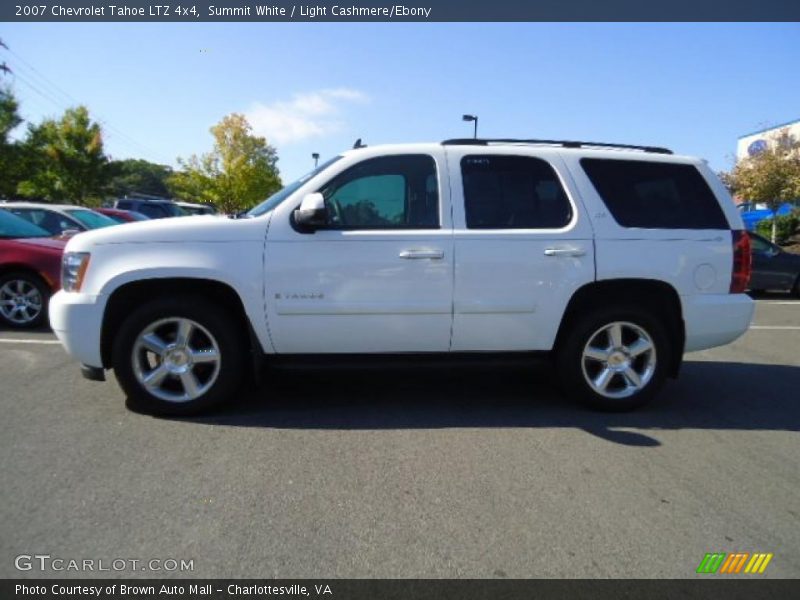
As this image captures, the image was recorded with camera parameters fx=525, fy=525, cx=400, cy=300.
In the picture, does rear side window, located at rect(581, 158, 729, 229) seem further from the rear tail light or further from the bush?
the bush

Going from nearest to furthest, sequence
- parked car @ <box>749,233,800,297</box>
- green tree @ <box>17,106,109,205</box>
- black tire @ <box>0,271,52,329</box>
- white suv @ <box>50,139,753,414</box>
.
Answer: white suv @ <box>50,139,753,414</box> → black tire @ <box>0,271,52,329</box> → parked car @ <box>749,233,800,297</box> → green tree @ <box>17,106,109,205</box>

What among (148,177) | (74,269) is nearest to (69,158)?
(74,269)

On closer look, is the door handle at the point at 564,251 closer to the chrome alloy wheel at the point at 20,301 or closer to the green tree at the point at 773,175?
the chrome alloy wheel at the point at 20,301

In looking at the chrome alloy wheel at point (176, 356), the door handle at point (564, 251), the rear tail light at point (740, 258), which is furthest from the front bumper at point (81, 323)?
the rear tail light at point (740, 258)

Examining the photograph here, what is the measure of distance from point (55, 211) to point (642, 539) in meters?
10.5

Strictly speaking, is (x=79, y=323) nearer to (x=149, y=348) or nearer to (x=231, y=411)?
(x=149, y=348)

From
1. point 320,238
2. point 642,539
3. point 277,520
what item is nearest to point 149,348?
point 320,238

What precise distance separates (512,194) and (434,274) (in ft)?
2.95

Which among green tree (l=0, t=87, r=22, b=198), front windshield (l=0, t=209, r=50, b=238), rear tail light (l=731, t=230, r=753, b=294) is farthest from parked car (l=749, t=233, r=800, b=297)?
green tree (l=0, t=87, r=22, b=198)

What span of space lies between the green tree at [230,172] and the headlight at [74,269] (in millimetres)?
40323

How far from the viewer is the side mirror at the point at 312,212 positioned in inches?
142

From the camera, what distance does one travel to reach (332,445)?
3.49 metres

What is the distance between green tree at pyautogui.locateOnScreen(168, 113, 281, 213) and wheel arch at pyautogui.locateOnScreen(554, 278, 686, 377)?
4125cm

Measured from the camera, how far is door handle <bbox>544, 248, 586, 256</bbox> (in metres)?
3.88
